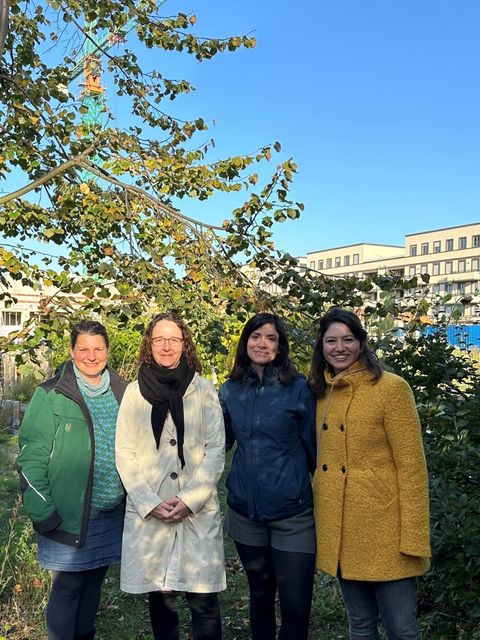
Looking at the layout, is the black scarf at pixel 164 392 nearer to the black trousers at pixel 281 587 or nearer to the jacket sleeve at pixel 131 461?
the jacket sleeve at pixel 131 461

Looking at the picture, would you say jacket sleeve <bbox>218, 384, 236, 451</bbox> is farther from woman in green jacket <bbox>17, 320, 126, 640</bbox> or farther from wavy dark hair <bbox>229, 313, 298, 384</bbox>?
woman in green jacket <bbox>17, 320, 126, 640</bbox>

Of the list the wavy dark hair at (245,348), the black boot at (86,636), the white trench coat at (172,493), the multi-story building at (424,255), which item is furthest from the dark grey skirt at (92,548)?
the multi-story building at (424,255)

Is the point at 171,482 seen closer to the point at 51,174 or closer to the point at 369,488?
the point at 369,488

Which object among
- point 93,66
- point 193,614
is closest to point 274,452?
point 193,614

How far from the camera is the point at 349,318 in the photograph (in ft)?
10.1

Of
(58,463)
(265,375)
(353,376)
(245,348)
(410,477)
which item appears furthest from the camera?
(245,348)

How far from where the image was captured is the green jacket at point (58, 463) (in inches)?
124

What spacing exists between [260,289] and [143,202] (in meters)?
1.09

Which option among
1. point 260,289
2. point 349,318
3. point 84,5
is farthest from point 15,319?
point 349,318

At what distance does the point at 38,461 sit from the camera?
10.4ft

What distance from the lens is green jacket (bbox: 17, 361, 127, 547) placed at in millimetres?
3158

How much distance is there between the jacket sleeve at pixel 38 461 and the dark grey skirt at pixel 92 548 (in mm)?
154

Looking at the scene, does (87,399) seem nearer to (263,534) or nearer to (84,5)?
(263,534)

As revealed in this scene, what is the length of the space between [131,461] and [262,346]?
887 mm
